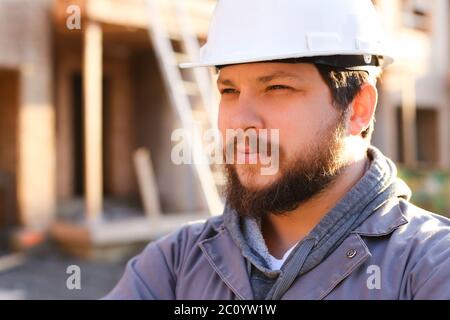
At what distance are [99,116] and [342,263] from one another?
557 cm

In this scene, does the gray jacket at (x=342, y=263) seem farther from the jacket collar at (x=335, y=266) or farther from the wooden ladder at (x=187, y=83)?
the wooden ladder at (x=187, y=83)

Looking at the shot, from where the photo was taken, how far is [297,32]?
6.31 feet

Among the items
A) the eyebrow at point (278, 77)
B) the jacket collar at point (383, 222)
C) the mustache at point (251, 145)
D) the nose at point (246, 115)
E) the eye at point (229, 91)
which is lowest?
the jacket collar at point (383, 222)

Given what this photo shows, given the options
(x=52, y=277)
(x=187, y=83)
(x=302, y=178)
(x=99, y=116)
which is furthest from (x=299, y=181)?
(x=187, y=83)

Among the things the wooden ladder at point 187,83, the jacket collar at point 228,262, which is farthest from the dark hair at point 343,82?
the wooden ladder at point 187,83

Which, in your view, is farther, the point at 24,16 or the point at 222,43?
the point at 24,16

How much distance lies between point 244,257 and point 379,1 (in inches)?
388

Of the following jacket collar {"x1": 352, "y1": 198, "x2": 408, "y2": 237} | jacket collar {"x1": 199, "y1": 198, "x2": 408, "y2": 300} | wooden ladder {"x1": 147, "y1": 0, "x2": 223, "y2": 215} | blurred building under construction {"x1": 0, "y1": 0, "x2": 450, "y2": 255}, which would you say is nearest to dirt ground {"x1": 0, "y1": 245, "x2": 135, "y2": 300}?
blurred building under construction {"x1": 0, "y1": 0, "x2": 450, "y2": 255}

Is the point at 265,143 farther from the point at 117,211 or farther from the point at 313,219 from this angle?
the point at 117,211

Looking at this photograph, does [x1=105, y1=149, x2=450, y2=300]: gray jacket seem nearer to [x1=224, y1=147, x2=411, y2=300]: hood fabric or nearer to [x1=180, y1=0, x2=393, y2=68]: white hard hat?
[x1=224, y1=147, x2=411, y2=300]: hood fabric

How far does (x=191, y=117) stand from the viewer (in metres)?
7.03

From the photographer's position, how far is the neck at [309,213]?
76.6 inches

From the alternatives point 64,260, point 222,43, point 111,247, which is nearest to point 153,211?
point 111,247

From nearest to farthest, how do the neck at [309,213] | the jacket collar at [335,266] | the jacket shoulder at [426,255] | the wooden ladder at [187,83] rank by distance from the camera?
the jacket shoulder at [426,255] → the jacket collar at [335,266] → the neck at [309,213] → the wooden ladder at [187,83]
